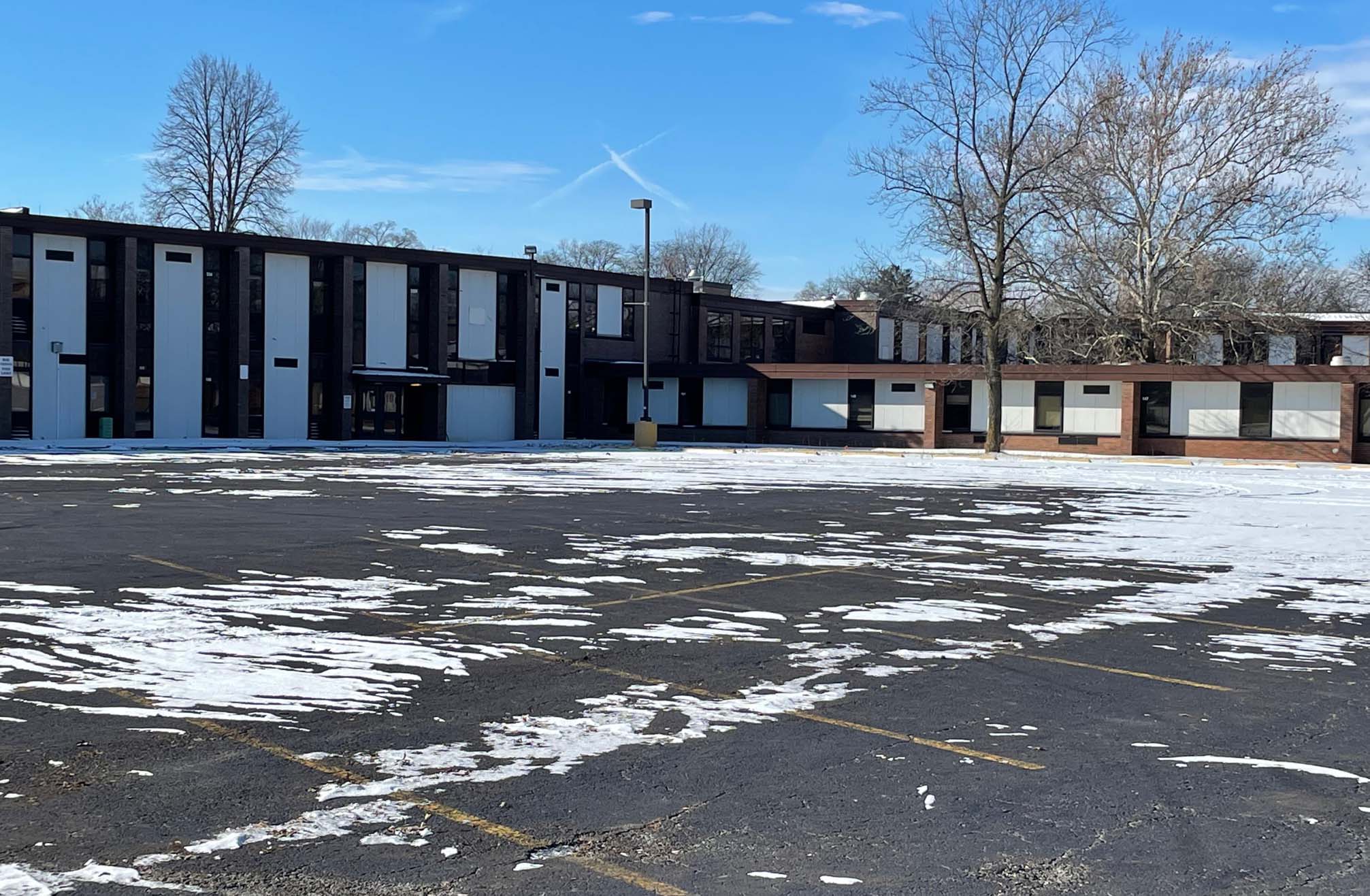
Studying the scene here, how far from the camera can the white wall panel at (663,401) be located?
61.2 meters

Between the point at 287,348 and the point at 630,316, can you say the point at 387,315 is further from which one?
the point at 630,316

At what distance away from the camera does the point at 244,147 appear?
74.7 meters

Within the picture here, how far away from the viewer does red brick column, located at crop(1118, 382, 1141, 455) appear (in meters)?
49.1

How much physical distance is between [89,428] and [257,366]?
6.88m

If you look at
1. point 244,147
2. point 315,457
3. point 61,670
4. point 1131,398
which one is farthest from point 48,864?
point 244,147

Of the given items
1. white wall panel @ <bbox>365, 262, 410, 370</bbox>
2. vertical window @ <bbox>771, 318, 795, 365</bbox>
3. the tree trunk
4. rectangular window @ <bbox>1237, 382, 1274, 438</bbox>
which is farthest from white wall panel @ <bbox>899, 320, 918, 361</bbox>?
white wall panel @ <bbox>365, 262, 410, 370</bbox>

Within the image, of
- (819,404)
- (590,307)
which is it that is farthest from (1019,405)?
(590,307)

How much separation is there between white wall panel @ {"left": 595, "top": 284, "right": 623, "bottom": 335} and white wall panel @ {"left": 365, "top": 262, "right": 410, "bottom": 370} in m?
10.2

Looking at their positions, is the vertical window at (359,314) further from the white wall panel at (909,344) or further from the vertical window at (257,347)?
the white wall panel at (909,344)

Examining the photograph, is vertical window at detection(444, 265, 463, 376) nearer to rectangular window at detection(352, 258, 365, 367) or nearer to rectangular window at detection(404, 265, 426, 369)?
rectangular window at detection(404, 265, 426, 369)

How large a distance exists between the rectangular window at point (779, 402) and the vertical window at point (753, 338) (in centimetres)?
1188

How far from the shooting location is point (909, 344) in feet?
265

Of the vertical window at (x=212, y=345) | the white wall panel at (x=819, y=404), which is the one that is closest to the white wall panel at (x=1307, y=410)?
the white wall panel at (x=819, y=404)

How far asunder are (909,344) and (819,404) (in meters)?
25.1
